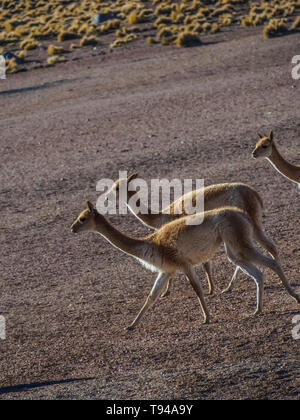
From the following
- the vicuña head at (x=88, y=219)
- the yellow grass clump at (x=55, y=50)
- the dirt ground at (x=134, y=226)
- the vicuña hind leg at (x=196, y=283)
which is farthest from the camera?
the yellow grass clump at (x=55, y=50)

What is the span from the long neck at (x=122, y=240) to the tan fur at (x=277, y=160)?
12.3 feet

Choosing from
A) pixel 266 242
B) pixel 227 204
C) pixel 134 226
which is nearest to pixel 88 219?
pixel 227 204

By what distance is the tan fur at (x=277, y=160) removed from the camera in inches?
472

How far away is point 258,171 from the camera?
15930 millimetres

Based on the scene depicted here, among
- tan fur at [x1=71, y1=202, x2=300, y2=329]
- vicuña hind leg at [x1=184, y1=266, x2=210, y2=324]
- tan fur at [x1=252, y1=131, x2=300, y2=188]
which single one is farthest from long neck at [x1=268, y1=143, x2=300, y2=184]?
vicuña hind leg at [x1=184, y1=266, x2=210, y2=324]

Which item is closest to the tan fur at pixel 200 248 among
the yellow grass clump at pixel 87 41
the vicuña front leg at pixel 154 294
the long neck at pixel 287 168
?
the vicuña front leg at pixel 154 294

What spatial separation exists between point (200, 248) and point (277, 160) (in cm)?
394

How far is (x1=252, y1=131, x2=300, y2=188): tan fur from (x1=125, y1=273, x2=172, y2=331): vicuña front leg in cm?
390

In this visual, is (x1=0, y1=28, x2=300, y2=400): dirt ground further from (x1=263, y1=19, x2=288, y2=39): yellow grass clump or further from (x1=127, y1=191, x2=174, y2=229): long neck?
(x1=263, y1=19, x2=288, y2=39): yellow grass clump

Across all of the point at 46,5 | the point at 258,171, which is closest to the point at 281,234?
the point at 258,171

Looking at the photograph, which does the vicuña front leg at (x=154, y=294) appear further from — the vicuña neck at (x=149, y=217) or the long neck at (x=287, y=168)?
the long neck at (x=287, y=168)

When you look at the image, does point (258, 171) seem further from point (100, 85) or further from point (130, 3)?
point (130, 3)

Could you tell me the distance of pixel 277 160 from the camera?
12125 mm

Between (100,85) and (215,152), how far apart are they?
1049cm
